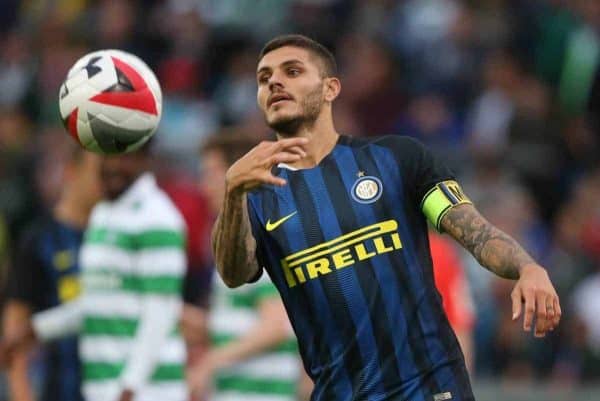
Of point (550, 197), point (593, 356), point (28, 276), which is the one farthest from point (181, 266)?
point (550, 197)

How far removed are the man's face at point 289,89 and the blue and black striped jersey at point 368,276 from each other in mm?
276

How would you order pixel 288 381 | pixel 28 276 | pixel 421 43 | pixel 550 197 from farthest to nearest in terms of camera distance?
pixel 421 43 → pixel 550 197 → pixel 288 381 → pixel 28 276

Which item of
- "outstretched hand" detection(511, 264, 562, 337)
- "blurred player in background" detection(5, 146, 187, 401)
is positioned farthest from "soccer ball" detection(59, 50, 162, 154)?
"outstretched hand" detection(511, 264, 562, 337)

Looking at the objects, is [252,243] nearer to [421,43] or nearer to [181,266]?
[181,266]

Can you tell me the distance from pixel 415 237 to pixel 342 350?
537mm

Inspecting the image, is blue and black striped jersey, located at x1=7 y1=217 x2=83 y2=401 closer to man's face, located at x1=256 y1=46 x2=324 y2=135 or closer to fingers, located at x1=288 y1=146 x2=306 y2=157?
man's face, located at x1=256 y1=46 x2=324 y2=135

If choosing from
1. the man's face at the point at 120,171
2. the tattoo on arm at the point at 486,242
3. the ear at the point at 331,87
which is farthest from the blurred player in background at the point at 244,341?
the tattoo on arm at the point at 486,242

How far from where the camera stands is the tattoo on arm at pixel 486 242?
5602 mm

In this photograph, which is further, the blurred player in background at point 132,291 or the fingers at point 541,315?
the blurred player in background at point 132,291

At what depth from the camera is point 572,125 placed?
13898mm

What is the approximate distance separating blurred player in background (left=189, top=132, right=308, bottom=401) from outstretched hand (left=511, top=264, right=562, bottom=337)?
370 centimetres

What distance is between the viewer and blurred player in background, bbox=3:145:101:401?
27.6ft

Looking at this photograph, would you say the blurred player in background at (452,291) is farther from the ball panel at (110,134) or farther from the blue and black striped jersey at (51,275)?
the ball panel at (110,134)

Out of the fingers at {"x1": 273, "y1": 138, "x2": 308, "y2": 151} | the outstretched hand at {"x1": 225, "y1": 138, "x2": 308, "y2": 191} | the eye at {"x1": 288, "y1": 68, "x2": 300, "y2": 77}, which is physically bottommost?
the outstretched hand at {"x1": 225, "y1": 138, "x2": 308, "y2": 191}
